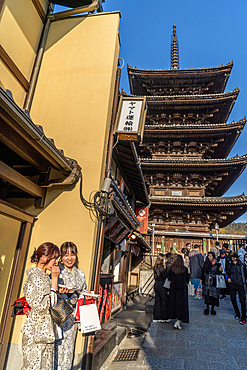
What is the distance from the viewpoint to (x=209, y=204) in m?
17.0

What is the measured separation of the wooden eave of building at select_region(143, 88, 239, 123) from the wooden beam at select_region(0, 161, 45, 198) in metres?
18.4

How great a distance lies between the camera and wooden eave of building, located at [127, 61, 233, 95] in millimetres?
21422

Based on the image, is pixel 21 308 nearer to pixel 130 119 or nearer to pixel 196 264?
pixel 130 119

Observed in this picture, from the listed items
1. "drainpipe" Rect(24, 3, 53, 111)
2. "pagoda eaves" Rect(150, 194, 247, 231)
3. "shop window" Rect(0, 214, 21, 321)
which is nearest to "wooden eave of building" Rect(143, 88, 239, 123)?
"pagoda eaves" Rect(150, 194, 247, 231)

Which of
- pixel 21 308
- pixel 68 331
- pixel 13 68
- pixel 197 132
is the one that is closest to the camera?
pixel 21 308

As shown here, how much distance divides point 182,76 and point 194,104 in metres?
3.29

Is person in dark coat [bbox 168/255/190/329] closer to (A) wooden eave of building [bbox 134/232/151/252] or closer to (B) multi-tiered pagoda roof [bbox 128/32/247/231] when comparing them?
(A) wooden eave of building [bbox 134/232/151/252]

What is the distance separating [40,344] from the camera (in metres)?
2.42

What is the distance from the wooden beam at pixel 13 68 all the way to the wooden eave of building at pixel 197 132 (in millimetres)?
14647

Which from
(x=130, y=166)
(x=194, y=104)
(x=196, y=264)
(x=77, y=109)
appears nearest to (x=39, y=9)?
(x=77, y=109)

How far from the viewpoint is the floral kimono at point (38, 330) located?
93.4 inches

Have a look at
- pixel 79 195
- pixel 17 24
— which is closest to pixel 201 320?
pixel 79 195

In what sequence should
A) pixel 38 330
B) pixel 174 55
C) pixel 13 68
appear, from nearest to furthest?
pixel 38 330
pixel 13 68
pixel 174 55

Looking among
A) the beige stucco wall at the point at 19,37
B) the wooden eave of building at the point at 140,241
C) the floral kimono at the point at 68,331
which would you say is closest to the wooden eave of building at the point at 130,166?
the wooden eave of building at the point at 140,241
